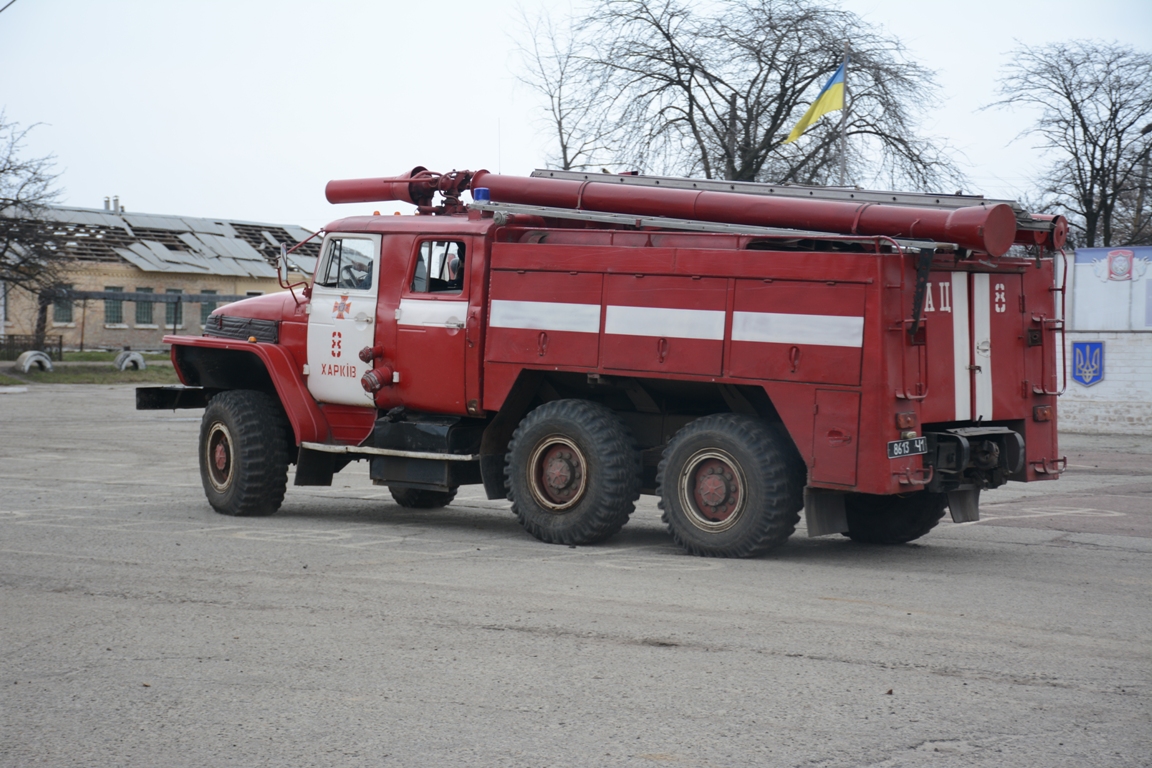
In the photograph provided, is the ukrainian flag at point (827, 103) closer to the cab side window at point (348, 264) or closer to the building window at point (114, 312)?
the cab side window at point (348, 264)

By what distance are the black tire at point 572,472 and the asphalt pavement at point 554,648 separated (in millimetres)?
216

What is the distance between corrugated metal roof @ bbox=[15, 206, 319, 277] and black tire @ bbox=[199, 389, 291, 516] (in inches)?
2102

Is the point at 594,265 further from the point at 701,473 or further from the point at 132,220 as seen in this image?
the point at 132,220

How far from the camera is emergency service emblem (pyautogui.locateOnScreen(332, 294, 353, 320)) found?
39.5ft

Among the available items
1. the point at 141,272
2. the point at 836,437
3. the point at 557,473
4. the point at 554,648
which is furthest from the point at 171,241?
the point at 554,648

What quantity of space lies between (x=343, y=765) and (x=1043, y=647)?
12.3 ft

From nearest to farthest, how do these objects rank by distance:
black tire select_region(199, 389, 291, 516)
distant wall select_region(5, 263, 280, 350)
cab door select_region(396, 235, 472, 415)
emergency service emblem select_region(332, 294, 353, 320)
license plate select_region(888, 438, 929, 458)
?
license plate select_region(888, 438, 929, 458) → cab door select_region(396, 235, 472, 415) → emergency service emblem select_region(332, 294, 353, 320) → black tire select_region(199, 389, 291, 516) → distant wall select_region(5, 263, 280, 350)

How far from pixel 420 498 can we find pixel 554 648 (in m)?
7.17

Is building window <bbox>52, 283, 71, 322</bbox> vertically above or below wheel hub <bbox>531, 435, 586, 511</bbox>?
above

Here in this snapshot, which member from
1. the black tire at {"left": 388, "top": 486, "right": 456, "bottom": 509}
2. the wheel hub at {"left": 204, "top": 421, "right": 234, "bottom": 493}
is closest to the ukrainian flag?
the black tire at {"left": 388, "top": 486, "right": 456, "bottom": 509}

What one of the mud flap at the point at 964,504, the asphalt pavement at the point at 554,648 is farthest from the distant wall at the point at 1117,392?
the mud flap at the point at 964,504

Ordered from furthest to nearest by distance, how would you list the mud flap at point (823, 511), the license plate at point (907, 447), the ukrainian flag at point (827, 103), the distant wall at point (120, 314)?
the distant wall at point (120, 314)
the ukrainian flag at point (827, 103)
the mud flap at point (823, 511)
the license plate at point (907, 447)

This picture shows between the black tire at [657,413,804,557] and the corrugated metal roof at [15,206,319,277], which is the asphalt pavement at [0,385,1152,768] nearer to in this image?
the black tire at [657,413,804,557]

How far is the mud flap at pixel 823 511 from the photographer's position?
966 centimetres
